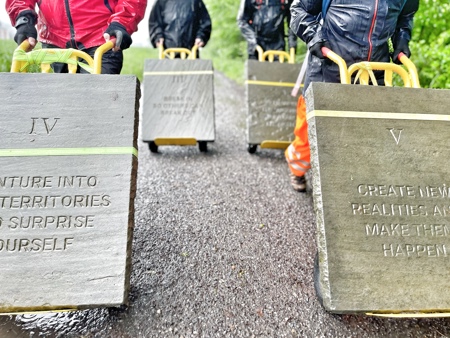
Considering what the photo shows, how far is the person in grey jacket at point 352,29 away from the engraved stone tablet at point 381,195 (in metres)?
0.53

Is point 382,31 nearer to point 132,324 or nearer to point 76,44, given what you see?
point 76,44

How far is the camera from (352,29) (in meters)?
2.08

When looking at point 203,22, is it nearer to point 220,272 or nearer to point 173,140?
point 173,140

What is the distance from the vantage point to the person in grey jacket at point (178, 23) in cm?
411

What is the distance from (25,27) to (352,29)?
212 centimetres

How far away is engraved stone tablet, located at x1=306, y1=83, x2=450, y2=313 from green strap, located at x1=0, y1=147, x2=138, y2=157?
3.31 feet

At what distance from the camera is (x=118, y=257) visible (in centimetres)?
149

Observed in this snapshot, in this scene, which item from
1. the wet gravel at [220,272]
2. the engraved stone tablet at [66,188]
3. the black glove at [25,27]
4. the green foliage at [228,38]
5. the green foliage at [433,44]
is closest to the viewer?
the engraved stone tablet at [66,188]

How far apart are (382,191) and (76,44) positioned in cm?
218

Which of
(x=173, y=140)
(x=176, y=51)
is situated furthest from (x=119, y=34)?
(x=176, y=51)

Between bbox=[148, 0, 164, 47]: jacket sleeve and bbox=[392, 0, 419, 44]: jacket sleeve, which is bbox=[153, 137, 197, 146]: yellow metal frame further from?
bbox=[392, 0, 419, 44]: jacket sleeve

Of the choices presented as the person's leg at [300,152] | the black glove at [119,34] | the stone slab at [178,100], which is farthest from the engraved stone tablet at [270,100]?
the black glove at [119,34]

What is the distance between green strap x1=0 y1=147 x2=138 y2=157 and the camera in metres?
1.62

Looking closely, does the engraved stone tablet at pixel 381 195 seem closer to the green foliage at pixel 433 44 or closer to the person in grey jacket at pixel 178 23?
the green foliage at pixel 433 44
